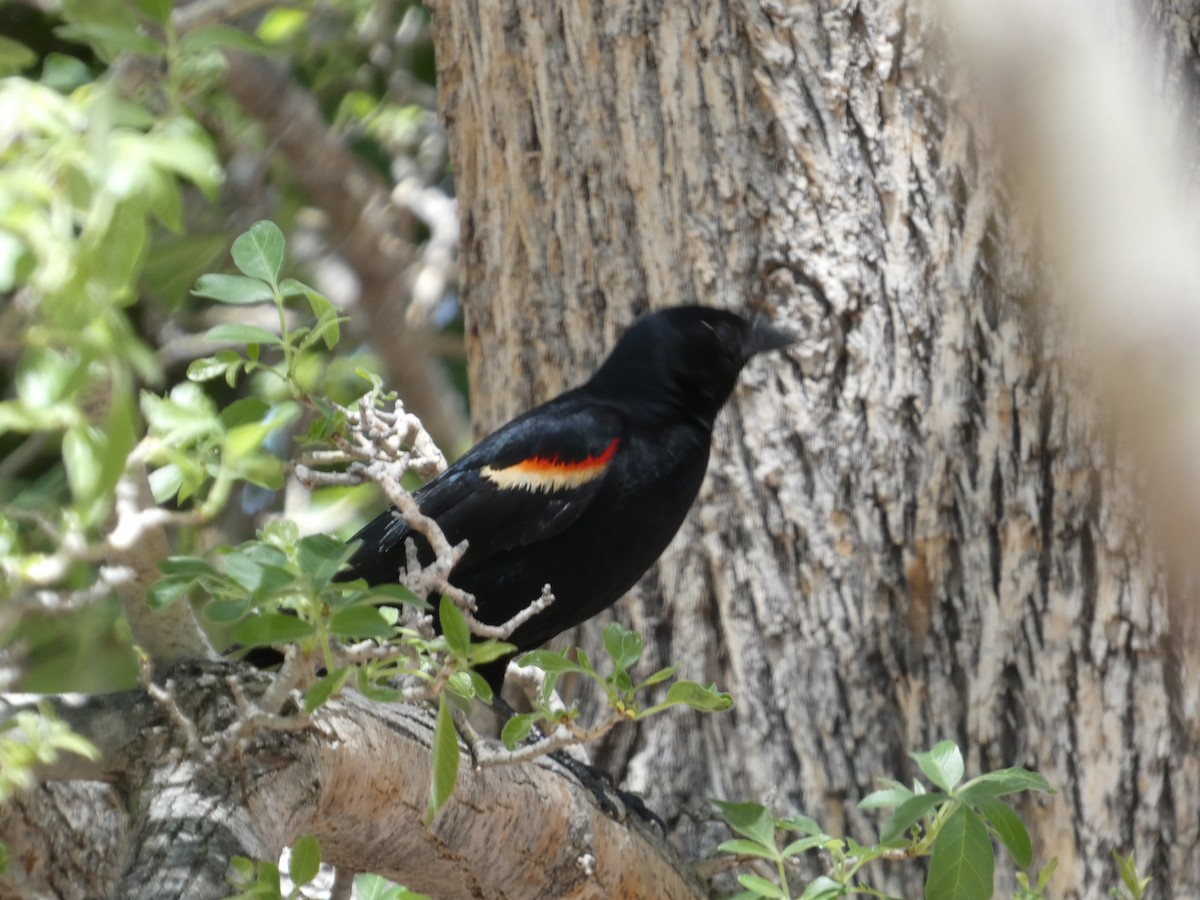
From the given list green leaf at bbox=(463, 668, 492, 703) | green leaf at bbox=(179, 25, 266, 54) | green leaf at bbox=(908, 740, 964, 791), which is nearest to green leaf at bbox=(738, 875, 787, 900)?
green leaf at bbox=(908, 740, 964, 791)

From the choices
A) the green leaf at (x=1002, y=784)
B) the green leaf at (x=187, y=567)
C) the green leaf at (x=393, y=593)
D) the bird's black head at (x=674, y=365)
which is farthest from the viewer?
the bird's black head at (x=674, y=365)

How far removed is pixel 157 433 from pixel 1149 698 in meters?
1.60

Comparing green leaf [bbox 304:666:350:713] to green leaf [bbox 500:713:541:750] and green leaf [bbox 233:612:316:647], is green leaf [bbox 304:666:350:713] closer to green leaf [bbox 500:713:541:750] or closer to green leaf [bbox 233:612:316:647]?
green leaf [bbox 233:612:316:647]

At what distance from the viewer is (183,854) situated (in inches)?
52.2

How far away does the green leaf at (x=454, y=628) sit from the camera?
4.07ft

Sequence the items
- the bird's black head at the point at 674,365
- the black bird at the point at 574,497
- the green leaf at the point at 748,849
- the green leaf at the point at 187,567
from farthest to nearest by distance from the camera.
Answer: the bird's black head at the point at 674,365 < the black bird at the point at 574,497 < the green leaf at the point at 748,849 < the green leaf at the point at 187,567

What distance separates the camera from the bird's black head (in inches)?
94.8

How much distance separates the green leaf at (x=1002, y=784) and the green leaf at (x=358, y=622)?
0.85 meters

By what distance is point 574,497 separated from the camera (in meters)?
2.34

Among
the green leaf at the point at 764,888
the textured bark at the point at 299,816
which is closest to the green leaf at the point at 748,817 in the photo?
the green leaf at the point at 764,888

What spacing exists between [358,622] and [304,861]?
33 cm

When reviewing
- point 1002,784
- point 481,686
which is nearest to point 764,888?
point 1002,784

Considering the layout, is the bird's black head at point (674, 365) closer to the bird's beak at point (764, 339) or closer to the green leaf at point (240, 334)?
the bird's beak at point (764, 339)

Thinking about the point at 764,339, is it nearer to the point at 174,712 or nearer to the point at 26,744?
the point at 174,712
